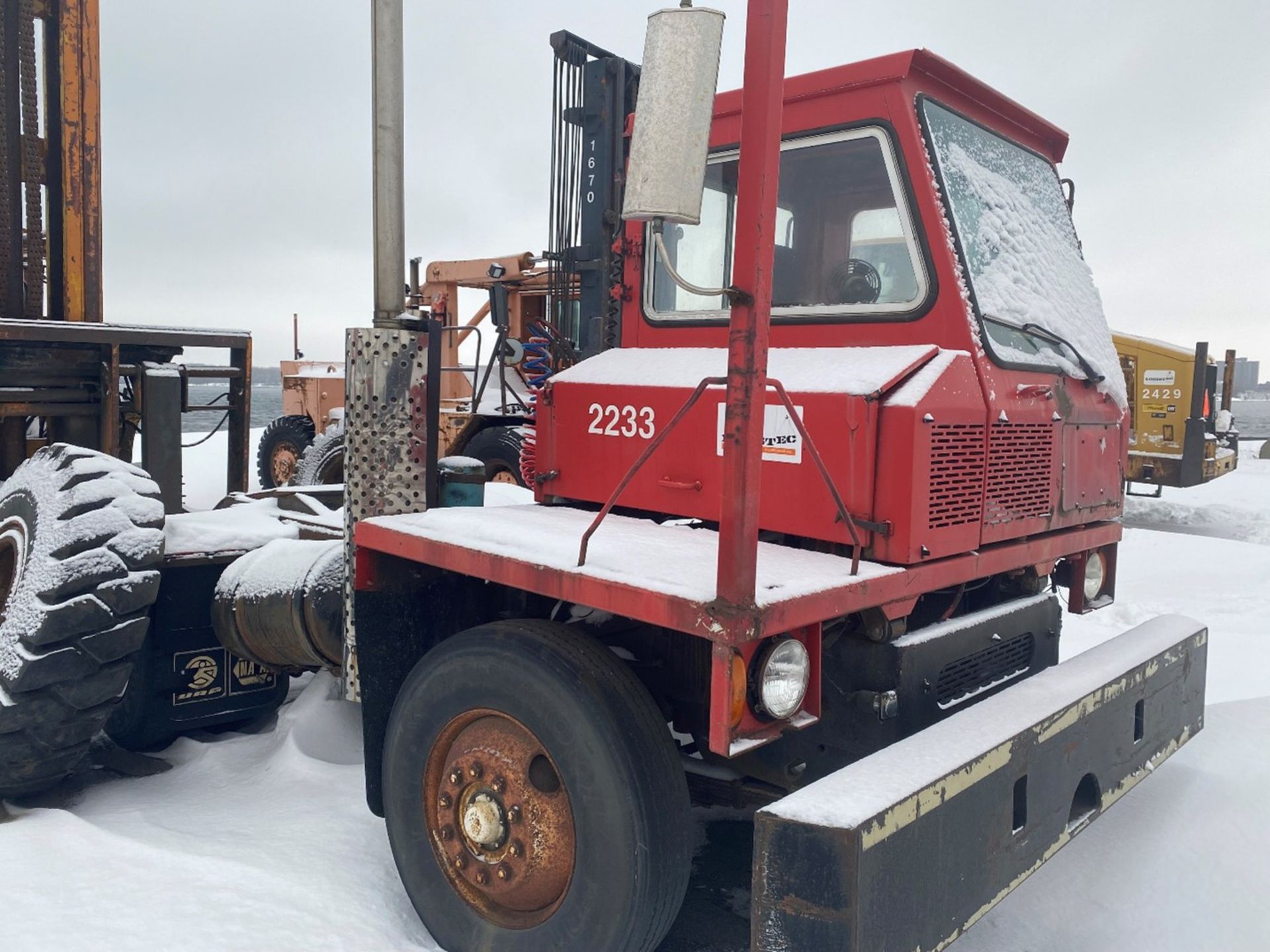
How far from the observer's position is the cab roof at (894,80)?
3082 millimetres

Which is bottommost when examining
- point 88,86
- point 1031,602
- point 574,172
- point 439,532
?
point 1031,602

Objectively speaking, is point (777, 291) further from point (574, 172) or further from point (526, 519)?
point (574, 172)

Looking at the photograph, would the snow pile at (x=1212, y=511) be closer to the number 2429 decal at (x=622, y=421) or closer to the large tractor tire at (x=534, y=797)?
the number 2429 decal at (x=622, y=421)

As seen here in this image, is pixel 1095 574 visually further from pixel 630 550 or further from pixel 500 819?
pixel 500 819

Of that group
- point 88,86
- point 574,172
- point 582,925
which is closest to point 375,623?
point 582,925

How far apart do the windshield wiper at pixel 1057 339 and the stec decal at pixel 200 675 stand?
3558mm

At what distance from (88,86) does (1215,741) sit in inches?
268

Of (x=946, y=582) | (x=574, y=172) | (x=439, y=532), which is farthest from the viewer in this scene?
(x=574, y=172)

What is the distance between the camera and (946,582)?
283cm

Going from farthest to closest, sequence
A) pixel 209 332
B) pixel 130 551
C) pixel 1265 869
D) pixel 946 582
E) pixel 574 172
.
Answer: pixel 209 332
pixel 574 172
pixel 130 551
pixel 1265 869
pixel 946 582

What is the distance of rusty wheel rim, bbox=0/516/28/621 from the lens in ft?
12.8

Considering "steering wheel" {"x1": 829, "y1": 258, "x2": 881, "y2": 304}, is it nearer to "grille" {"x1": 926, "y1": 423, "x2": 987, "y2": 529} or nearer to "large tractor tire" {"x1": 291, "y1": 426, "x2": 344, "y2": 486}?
"grille" {"x1": 926, "y1": 423, "x2": 987, "y2": 529}

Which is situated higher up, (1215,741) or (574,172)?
(574,172)

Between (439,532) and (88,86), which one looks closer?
(439,532)
